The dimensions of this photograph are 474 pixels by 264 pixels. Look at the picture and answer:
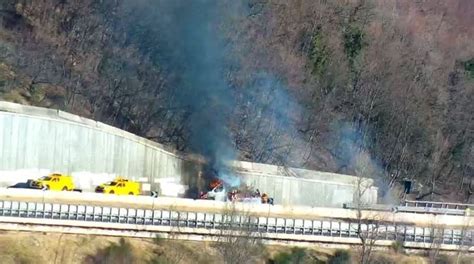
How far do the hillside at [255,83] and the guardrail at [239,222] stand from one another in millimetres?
7520

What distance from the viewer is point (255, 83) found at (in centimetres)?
5238

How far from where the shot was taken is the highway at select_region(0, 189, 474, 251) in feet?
113

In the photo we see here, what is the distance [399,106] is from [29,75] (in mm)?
18735

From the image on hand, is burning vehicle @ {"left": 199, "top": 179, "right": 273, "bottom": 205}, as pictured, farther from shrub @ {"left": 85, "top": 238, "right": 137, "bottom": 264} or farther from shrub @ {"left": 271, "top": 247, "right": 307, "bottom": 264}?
shrub @ {"left": 85, "top": 238, "right": 137, "bottom": 264}

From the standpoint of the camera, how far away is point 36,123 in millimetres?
38906

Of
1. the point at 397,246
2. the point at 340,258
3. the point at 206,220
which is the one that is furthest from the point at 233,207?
the point at 397,246

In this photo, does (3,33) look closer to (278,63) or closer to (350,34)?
(278,63)

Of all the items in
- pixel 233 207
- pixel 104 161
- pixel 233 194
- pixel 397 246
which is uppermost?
pixel 104 161

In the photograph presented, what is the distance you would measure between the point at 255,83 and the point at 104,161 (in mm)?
12893

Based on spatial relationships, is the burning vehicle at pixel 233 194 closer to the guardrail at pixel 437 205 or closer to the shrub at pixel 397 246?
the shrub at pixel 397 246

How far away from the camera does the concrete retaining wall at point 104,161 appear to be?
38656 mm

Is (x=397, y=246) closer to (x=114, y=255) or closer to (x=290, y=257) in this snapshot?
(x=290, y=257)

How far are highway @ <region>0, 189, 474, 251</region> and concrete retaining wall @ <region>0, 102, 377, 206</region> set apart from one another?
7.56 feet

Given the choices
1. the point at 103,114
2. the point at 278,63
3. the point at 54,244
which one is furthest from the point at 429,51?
the point at 54,244
